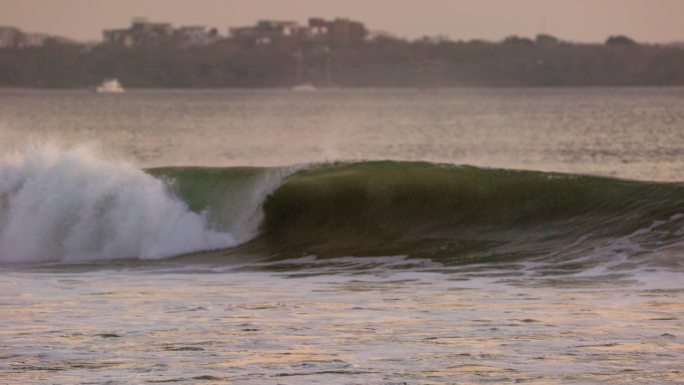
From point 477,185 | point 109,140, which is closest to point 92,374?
point 477,185

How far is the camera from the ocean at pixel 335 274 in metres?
10.0

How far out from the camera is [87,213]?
23031 millimetres

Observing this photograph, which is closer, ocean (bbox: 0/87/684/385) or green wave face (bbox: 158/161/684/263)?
ocean (bbox: 0/87/684/385)

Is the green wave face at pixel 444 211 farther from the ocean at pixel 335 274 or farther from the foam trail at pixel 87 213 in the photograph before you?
the foam trail at pixel 87 213

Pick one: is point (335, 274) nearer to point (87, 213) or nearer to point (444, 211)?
point (444, 211)

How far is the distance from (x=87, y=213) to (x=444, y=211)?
6241 millimetres

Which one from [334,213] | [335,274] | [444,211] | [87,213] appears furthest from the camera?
[87,213]

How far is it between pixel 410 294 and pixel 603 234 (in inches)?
229

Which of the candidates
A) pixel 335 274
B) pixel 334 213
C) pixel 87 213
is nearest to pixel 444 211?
pixel 334 213

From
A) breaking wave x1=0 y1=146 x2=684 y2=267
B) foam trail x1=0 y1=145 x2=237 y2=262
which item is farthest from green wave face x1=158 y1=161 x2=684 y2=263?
foam trail x1=0 y1=145 x2=237 y2=262

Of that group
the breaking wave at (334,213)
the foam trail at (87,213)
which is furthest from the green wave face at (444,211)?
the foam trail at (87,213)

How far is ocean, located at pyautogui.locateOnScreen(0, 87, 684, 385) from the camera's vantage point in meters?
10.0

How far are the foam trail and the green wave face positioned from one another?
96 cm

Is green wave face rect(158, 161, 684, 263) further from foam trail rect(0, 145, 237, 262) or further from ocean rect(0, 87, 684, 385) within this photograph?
foam trail rect(0, 145, 237, 262)
